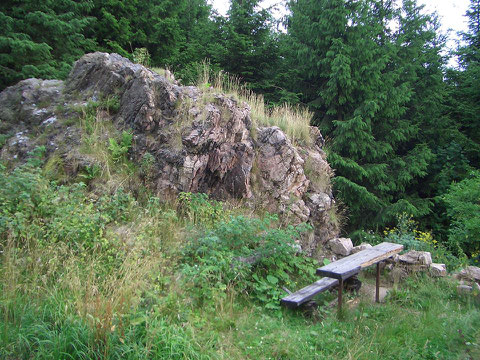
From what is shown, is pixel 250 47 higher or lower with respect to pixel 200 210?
higher

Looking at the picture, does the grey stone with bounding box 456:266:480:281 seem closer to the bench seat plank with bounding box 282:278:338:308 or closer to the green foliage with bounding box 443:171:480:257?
the green foliage with bounding box 443:171:480:257

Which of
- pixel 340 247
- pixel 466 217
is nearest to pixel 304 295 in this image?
pixel 340 247

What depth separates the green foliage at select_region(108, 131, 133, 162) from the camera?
5.89 meters

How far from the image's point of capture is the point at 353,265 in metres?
4.61

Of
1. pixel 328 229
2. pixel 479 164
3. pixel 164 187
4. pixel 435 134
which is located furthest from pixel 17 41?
pixel 479 164

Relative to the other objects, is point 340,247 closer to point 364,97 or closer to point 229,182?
point 229,182

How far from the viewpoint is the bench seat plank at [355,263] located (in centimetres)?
425

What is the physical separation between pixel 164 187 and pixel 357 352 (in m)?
3.74

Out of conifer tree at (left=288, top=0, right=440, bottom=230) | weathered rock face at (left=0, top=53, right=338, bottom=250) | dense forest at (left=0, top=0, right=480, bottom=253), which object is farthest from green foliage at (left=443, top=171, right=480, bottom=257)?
weathered rock face at (left=0, top=53, right=338, bottom=250)

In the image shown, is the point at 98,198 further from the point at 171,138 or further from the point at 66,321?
the point at 66,321

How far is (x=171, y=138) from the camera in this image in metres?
6.17

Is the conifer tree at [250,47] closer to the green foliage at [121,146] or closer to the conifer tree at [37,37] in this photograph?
the conifer tree at [37,37]

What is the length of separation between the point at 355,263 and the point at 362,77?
8803 millimetres

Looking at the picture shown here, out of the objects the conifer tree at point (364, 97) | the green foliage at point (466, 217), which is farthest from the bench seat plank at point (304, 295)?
the conifer tree at point (364, 97)
